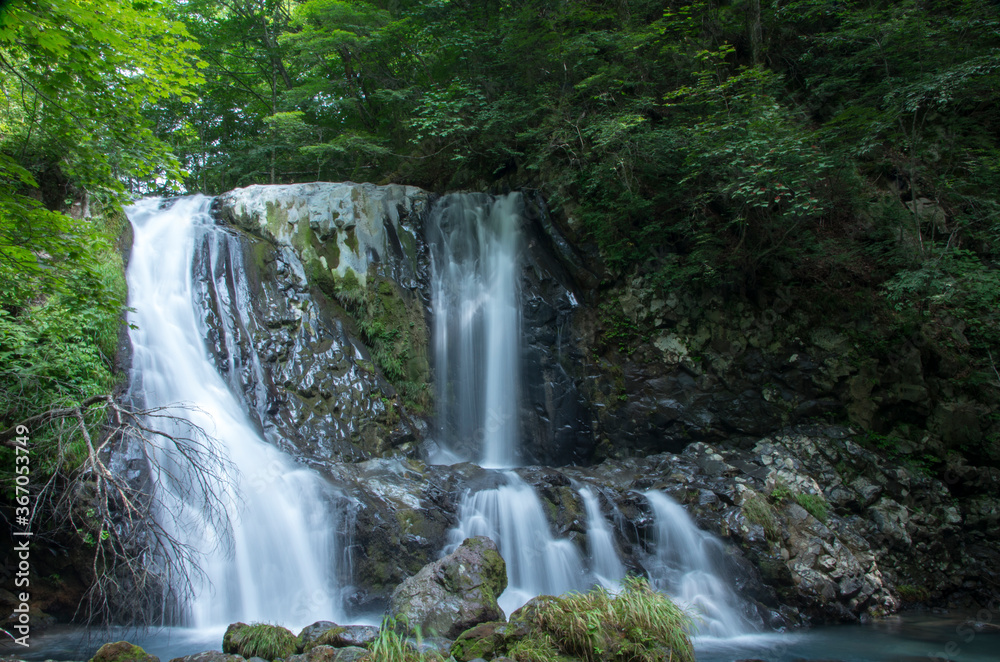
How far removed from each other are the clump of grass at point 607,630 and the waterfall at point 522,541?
7.13 feet

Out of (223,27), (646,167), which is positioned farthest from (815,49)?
(223,27)

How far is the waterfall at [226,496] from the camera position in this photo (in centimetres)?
580

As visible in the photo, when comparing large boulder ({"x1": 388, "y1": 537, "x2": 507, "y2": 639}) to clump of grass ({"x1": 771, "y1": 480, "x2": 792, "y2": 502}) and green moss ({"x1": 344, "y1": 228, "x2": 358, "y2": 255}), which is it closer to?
clump of grass ({"x1": 771, "y1": 480, "x2": 792, "y2": 502})

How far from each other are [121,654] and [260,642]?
3.34 feet

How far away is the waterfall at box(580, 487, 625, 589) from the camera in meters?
7.00

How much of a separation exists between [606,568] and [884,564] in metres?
4.23

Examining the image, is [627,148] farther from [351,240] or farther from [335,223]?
[335,223]

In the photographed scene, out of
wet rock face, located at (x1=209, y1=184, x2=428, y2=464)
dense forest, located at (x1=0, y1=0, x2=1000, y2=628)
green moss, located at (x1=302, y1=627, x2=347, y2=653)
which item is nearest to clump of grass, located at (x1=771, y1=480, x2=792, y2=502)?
dense forest, located at (x1=0, y1=0, x2=1000, y2=628)

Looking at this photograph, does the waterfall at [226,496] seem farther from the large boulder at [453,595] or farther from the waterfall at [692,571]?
the waterfall at [692,571]

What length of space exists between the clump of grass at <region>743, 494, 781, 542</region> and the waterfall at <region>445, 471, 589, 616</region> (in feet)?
8.54

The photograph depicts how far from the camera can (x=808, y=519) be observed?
7641 mm

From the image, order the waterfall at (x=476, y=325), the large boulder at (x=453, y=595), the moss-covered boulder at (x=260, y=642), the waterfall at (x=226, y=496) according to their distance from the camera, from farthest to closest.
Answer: the waterfall at (x=476, y=325)
the waterfall at (x=226, y=496)
the large boulder at (x=453, y=595)
the moss-covered boulder at (x=260, y=642)

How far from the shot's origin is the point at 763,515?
7484mm

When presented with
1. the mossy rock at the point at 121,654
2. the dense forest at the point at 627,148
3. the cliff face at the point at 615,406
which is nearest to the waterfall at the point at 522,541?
the cliff face at the point at 615,406
